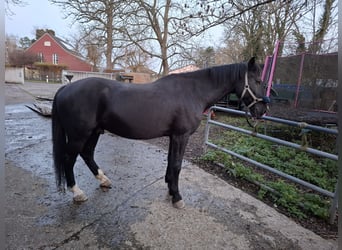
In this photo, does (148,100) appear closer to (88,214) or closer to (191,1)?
(88,214)

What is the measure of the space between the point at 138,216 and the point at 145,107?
1020 millimetres

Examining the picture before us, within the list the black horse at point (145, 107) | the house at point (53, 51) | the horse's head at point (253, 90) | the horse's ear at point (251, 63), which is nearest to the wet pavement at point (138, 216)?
the black horse at point (145, 107)

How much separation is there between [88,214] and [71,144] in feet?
2.21

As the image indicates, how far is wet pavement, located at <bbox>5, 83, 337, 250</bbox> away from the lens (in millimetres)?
1670

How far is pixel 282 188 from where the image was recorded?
245 centimetres

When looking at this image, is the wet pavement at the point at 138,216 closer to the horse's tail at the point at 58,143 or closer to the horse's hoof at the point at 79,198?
the horse's hoof at the point at 79,198

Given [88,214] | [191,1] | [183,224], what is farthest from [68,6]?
[183,224]

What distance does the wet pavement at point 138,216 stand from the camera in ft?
5.48

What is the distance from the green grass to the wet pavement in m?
0.28

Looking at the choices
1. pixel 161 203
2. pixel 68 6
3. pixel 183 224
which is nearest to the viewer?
pixel 183 224

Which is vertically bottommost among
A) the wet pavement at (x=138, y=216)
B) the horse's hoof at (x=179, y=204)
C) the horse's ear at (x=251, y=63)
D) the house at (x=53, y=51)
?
the wet pavement at (x=138, y=216)

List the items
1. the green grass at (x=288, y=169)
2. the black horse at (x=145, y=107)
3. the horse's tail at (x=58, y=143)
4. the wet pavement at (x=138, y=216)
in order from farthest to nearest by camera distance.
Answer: the green grass at (x=288, y=169) → the horse's tail at (x=58, y=143) → the black horse at (x=145, y=107) → the wet pavement at (x=138, y=216)

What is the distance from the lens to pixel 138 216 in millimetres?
1982

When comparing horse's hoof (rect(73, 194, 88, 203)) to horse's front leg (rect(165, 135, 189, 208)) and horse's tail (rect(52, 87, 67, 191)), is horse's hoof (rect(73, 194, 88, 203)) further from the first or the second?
horse's front leg (rect(165, 135, 189, 208))
